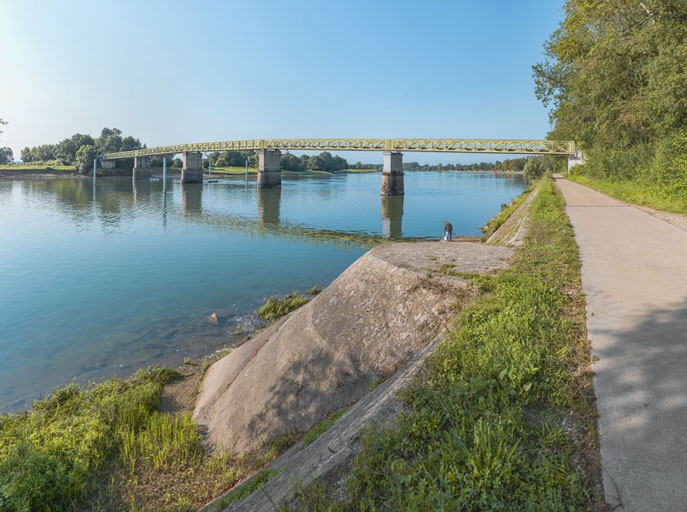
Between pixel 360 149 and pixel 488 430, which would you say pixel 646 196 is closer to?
pixel 488 430

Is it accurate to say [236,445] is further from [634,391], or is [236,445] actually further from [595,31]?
[595,31]

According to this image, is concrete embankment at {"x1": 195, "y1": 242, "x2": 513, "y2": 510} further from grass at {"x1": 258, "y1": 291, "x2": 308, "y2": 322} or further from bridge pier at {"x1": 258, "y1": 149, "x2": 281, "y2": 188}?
bridge pier at {"x1": 258, "y1": 149, "x2": 281, "y2": 188}

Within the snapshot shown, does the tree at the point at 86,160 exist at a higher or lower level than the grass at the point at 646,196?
higher

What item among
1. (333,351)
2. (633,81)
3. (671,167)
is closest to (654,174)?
(671,167)

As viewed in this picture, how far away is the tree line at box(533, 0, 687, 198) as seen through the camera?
19609 millimetres

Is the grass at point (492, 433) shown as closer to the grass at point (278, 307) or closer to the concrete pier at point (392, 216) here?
the grass at point (278, 307)

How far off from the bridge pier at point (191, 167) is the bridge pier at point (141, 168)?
2277 centimetres

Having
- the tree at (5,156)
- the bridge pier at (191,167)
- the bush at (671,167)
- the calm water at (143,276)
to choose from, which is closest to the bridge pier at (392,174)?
the calm water at (143,276)

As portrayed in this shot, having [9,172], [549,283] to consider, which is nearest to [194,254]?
[549,283]

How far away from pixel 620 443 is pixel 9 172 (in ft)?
449

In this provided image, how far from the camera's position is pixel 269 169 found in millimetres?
78875

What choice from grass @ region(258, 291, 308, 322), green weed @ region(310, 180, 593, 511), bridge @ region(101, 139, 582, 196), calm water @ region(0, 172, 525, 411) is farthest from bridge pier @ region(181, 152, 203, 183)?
green weed @ region(310, 180, 593, 511)

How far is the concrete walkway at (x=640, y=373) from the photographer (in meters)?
3.00

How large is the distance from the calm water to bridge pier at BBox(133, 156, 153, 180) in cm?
6940
